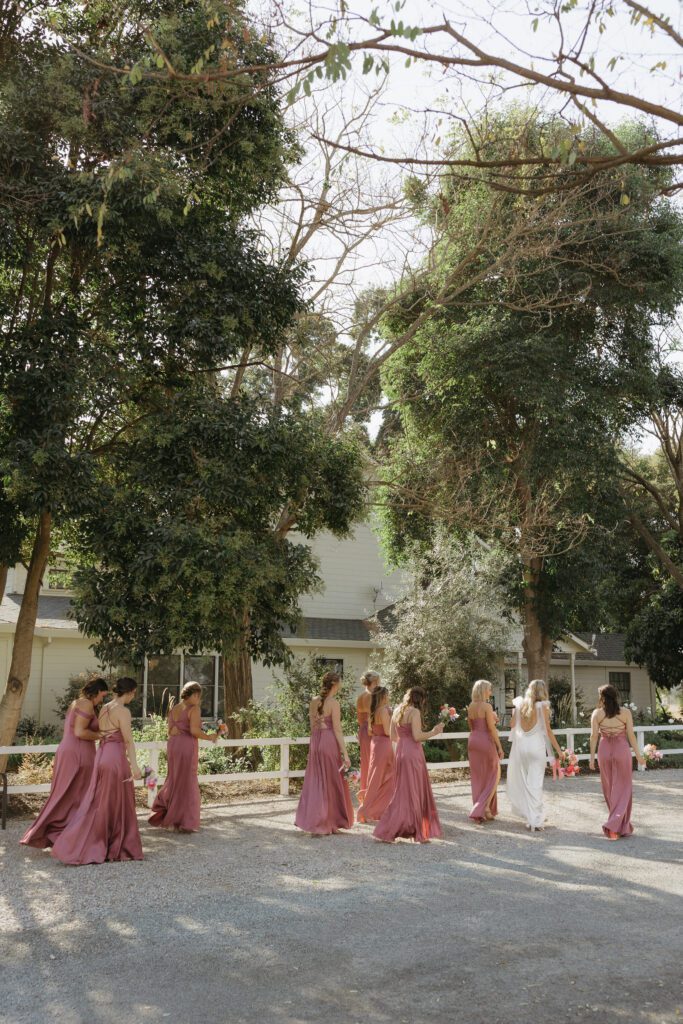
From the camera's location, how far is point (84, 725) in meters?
→ 10.6

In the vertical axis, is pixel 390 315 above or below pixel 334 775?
above

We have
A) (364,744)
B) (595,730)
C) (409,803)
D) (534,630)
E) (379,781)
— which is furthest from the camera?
(534,630)

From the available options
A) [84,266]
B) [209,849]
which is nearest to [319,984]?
[209,849]

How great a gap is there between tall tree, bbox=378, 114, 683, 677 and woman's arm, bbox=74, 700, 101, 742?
9.79 m

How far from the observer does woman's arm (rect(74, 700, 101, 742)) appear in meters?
10.6

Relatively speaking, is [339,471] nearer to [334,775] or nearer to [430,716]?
[334,775]

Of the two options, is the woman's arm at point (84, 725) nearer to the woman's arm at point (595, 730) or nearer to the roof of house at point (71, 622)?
the woman's arm at point (595, 730)

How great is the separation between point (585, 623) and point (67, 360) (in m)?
17.1

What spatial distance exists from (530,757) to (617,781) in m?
1.35

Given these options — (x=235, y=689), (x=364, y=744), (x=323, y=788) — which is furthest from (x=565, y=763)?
(x=235, y=689)

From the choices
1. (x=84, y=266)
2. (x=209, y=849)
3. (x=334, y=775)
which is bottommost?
(x=209, y=849)

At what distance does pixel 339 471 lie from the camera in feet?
44.3

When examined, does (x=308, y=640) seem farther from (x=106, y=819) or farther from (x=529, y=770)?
(x=106, y=819)

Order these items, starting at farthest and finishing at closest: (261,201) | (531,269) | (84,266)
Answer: (531,269)
(261,201)
(84,266)
